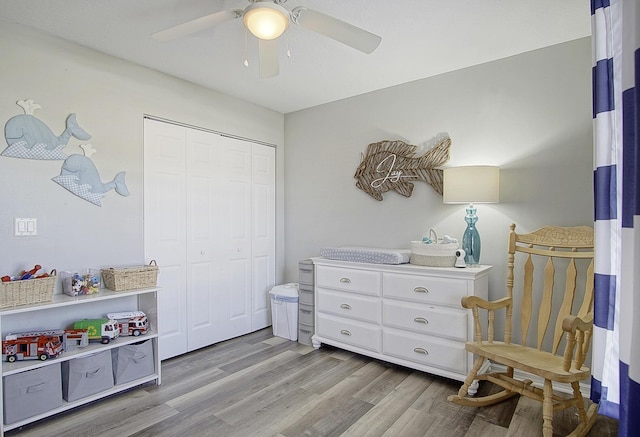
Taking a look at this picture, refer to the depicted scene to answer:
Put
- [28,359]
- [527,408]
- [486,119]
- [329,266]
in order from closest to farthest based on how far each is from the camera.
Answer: [28,359], [527,408], [486,119], [329,266]

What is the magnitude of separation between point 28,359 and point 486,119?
3.57 m

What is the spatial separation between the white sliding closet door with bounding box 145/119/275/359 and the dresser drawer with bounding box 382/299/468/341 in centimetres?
158

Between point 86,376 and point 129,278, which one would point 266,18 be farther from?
point 86,376

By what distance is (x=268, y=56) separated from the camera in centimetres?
212

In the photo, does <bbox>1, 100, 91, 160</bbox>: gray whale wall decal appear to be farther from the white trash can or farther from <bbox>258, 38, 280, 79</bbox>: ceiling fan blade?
the white trash can

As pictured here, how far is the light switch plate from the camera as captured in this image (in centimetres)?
231

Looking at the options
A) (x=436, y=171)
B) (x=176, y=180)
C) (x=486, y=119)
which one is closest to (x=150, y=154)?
(x=176, y=180)

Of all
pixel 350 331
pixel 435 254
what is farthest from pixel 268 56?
pixel 350 331

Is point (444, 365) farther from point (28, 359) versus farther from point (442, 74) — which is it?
point (28, 359)

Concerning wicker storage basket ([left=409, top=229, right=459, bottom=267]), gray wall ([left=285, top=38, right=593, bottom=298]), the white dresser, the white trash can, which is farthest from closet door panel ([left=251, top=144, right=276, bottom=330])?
wicker storage basket ([left=409, top=229, right=459, bottom=267])

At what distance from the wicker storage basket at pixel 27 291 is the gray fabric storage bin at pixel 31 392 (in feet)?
1.31

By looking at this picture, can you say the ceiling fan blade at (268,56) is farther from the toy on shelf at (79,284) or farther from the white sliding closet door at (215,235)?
the toy on shelf at (79,284)

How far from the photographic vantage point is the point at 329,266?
3.33 metres

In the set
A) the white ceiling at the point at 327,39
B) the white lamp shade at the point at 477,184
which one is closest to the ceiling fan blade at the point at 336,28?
the white ceiling at the point at 327,39
